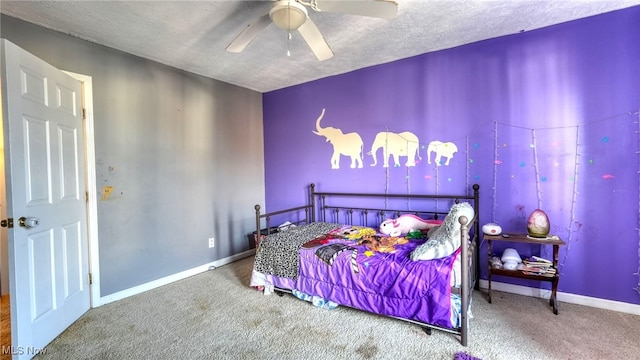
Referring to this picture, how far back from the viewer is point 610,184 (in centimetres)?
223

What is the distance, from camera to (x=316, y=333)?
203 cm

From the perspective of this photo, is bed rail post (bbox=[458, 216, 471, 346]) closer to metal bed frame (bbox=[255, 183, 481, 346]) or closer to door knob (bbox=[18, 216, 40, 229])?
metal bed frame (bbox=[255, 183, 481, 346])

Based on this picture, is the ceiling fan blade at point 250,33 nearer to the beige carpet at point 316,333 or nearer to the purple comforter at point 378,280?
the purple comforter at point 378,280

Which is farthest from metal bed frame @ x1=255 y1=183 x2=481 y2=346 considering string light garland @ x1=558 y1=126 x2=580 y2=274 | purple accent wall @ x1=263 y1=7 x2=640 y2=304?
string light garland @ x1=558 y1=126 x2=580 y2=274

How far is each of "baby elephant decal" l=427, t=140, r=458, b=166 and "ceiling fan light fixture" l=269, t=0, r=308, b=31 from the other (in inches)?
72.4

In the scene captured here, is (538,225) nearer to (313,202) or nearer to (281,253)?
(281,253)

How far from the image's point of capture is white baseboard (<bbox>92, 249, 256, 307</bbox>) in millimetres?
2589

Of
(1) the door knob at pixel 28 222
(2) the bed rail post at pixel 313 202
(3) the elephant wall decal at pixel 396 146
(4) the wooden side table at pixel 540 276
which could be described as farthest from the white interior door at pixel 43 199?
(4) the wooden side table at pixel 540 276

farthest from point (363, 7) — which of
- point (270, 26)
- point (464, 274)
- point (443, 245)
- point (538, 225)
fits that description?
point (538, 225)

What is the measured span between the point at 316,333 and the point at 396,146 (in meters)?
2.05

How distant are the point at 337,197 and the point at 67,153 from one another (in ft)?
8.71

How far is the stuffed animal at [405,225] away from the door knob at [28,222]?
8.86 feet

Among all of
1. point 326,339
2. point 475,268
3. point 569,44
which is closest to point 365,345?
point 326,339

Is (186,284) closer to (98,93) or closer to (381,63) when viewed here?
(98,93)
